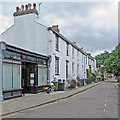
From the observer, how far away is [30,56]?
15.2m

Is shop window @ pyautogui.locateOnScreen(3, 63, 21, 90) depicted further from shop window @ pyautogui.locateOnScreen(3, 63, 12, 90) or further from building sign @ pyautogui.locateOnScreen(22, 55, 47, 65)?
building sign @ pyautogui.locateOnScreen(22, 55, 47, 65)

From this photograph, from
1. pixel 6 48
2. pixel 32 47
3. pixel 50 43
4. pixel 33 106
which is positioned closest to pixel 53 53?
pixel 50 43

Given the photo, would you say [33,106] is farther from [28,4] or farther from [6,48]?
[28,4]

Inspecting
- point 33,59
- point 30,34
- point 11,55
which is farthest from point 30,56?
point 30,34

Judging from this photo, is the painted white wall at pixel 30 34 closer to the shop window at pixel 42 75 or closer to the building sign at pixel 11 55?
the shop window at pixel 42 75

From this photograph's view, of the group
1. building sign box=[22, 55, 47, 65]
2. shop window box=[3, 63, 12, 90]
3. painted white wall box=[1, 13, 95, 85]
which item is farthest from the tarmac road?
painted white wall box=[1, 13, 95, 85]

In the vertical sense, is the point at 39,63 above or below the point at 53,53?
below

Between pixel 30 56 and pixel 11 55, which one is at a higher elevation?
pixel 30 56

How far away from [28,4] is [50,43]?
5.69 m

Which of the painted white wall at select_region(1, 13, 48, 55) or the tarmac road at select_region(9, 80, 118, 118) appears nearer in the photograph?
the tarmac road at select_region(9, 80, 118, 118)

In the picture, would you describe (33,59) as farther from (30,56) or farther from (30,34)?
(30,34)

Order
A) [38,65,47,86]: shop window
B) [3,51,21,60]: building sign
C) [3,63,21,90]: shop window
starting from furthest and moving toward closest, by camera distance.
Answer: [38,65,47,86]: shop window, [3,63,21,90]: shop window, [3,51,21,60]: building sign

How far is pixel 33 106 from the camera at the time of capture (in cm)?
984

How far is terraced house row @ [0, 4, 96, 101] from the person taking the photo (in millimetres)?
12148
